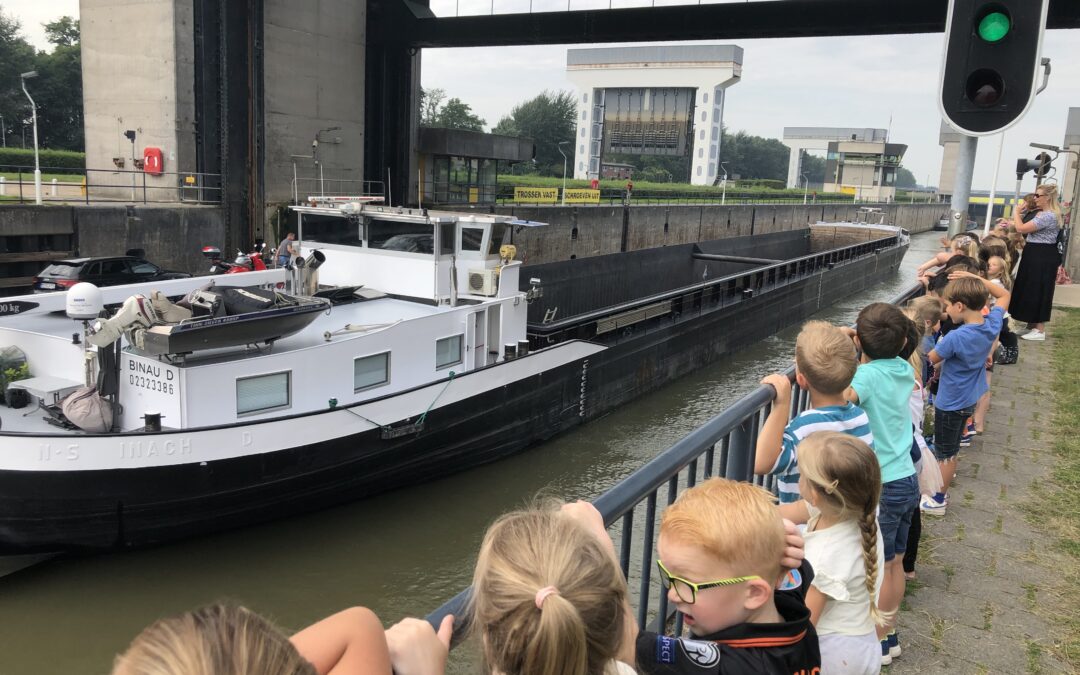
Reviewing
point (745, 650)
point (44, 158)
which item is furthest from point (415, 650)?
point (44, 158)

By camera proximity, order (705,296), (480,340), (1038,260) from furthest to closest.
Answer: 1. (705,296)
2. (480,340)
3. (1038,260)

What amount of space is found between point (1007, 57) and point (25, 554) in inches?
348

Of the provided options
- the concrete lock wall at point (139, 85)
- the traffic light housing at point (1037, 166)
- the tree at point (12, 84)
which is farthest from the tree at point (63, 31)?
the traffic light housing at point (1037, 166)

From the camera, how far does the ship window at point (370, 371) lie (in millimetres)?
9375

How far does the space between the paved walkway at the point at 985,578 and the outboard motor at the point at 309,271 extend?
26.5 feet

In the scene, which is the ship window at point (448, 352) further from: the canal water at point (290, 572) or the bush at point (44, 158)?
the bush at point (44, 158)

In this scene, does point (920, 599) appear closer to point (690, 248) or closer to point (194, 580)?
point (194, 580)

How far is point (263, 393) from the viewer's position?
855 cm

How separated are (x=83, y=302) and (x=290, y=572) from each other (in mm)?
3535

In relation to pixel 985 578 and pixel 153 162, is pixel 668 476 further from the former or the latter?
pixel 153 162

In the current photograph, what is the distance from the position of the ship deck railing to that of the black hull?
56 centimetres

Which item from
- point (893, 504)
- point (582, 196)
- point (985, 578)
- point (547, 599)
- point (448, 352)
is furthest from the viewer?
point (582, 196)

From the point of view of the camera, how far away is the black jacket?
1763mm

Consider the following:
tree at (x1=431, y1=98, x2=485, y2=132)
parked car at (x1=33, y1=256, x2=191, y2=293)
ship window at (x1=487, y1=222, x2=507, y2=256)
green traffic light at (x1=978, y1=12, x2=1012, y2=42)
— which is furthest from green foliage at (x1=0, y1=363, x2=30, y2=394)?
tree at (x1=431, y1=98, x2=485, y2=132)
